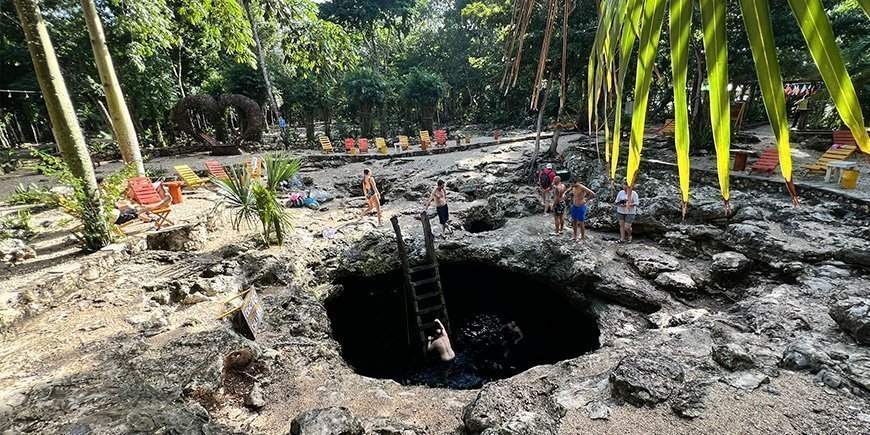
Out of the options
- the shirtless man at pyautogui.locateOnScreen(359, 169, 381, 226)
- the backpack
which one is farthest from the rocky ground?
the backpack

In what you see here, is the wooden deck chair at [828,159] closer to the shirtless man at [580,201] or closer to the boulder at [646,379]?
the shirtless man at [580,201]

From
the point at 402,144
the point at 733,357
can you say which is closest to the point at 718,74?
the point at 733,357

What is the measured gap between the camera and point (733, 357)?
3438 millimetres

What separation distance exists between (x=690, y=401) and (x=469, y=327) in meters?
4.29

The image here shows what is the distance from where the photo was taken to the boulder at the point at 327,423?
2.94 metres

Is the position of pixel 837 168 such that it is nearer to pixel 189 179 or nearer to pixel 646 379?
pixel 646 379

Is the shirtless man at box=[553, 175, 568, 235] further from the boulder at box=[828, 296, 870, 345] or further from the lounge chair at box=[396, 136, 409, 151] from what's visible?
Answer: the lounge chair at box=[396, 136, 409, 151]

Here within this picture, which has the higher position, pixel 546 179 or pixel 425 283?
pixel 546 179

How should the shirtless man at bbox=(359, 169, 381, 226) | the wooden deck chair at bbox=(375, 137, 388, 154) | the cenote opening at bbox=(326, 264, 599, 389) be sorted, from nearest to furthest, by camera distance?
the cenote opening at bbox=(326, 264, 599, 389) < the shirtless man at bbox=(359, 169, 381, 226) < the wooden deck chair at bbox=(375, 137, 388, 154)

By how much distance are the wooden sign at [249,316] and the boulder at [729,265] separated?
21.7 feet

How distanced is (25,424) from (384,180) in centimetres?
1000

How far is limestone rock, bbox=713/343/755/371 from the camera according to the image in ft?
11.1

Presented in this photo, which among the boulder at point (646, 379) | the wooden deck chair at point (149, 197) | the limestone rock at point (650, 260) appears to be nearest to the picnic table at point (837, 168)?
the limestone rock at point (650, 260)

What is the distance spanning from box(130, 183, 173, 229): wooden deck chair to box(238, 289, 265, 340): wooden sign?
336 cm
